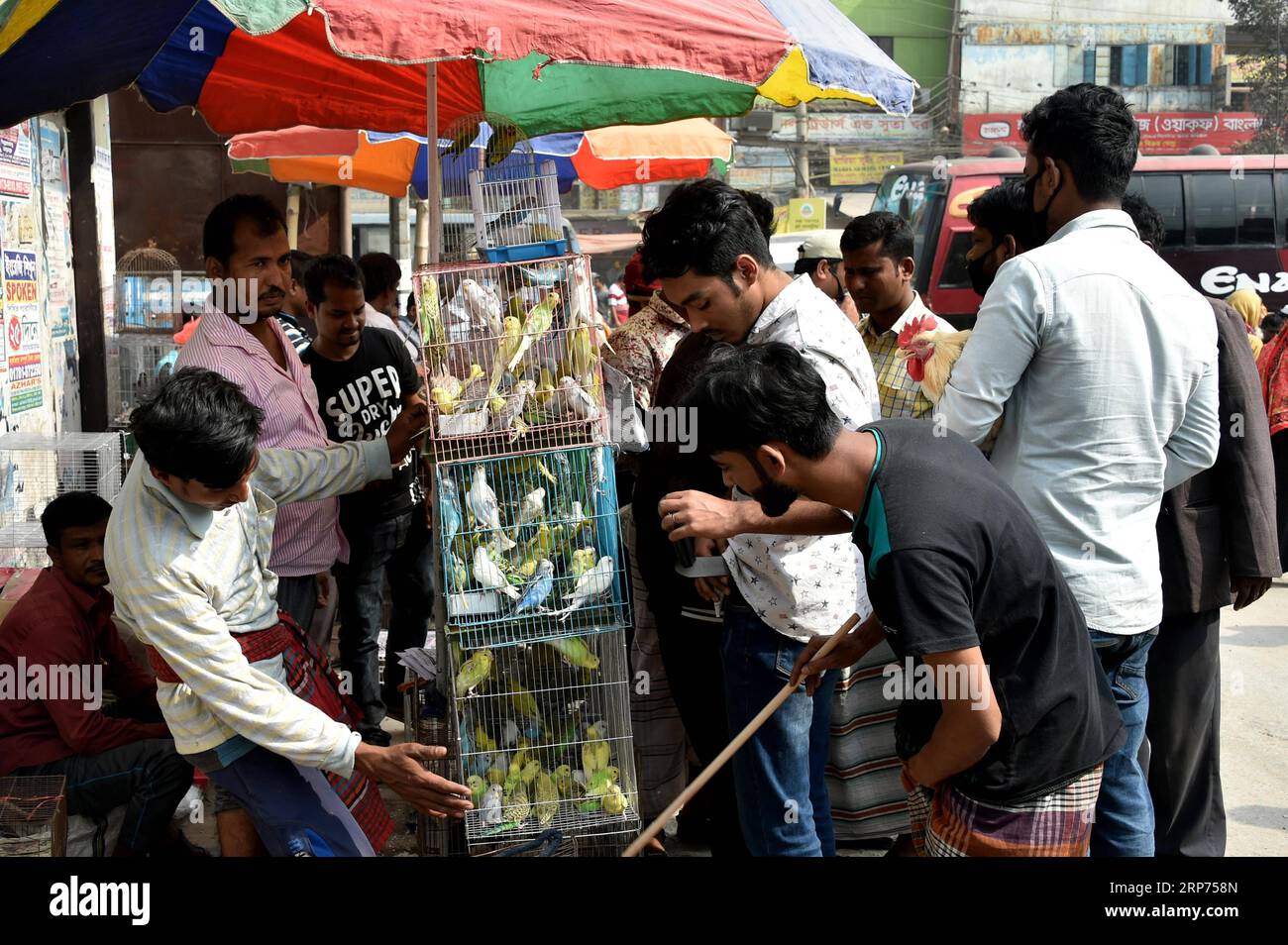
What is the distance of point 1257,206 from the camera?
15.3 meters

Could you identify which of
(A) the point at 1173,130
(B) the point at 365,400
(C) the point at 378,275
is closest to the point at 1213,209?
(C) the point at 378,275

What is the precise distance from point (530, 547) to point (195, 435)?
0.92m

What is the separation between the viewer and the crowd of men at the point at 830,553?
2.14 m

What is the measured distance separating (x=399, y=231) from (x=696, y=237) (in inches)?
525

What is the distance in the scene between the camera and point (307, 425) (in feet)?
11.9

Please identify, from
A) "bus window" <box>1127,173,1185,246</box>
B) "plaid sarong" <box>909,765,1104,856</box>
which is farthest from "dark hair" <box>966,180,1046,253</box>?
"bus window" <box>1127,173,1185,246</box>

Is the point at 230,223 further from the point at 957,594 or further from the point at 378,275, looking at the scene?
the point at 378,275

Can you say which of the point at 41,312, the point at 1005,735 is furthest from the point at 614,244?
the point at 1005,735

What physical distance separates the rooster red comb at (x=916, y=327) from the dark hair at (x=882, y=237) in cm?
29

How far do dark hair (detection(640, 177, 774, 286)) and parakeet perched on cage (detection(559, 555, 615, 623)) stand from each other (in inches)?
30.8

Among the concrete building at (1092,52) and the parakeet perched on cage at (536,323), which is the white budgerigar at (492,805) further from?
the concrete building at (1092,52)

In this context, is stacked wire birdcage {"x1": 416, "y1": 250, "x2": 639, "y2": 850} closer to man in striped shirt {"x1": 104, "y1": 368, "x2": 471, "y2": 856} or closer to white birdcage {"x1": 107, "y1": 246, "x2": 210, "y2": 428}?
man in striped shirt {"x1": 104, "y1": 368, "x2": 471, "y2": 856}
